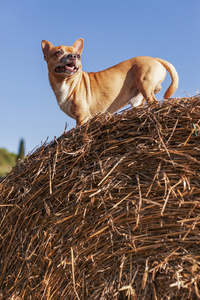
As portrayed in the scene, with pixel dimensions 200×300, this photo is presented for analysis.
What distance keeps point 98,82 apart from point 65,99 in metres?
0.50

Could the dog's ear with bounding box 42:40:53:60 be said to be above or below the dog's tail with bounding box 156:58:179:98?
above

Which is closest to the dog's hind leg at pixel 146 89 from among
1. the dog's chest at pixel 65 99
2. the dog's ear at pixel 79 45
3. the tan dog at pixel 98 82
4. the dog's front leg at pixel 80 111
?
the tan dog at pixel 98 82

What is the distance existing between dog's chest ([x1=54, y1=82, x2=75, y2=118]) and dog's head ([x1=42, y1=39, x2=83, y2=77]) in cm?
15

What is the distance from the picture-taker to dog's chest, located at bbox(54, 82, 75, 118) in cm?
365

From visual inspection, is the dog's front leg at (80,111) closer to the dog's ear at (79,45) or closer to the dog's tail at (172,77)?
the dog's ear at (79,45)

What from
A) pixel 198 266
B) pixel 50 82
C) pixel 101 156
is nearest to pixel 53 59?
pixel 50 82

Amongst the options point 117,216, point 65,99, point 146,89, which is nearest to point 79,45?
point 65,99

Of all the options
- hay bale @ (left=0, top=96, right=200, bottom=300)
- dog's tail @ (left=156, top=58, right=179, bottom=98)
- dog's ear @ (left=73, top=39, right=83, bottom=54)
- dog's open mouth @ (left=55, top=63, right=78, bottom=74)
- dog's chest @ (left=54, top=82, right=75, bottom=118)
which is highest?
dog's ear @ (left=73, top=39, right=83, bottom=54)

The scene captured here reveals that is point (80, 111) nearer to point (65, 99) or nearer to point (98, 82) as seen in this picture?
point (65, 99)

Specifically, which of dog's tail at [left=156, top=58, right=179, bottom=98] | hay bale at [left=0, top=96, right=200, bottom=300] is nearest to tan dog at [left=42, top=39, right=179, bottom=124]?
dog's tail at [left=156, top=58, right=179, bottom=98]

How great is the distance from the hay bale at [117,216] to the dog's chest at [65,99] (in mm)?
1520

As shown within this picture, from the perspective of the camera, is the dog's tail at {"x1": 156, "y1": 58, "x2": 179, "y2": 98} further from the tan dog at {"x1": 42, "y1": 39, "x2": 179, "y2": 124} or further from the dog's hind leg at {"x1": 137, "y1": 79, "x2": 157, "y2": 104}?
the dog's hind leg at {"x1": 137, "y1": 79, "x2": 157, "y2": 104}

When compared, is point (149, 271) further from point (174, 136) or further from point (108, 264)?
point (174, 136)

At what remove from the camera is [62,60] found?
11.6ft
